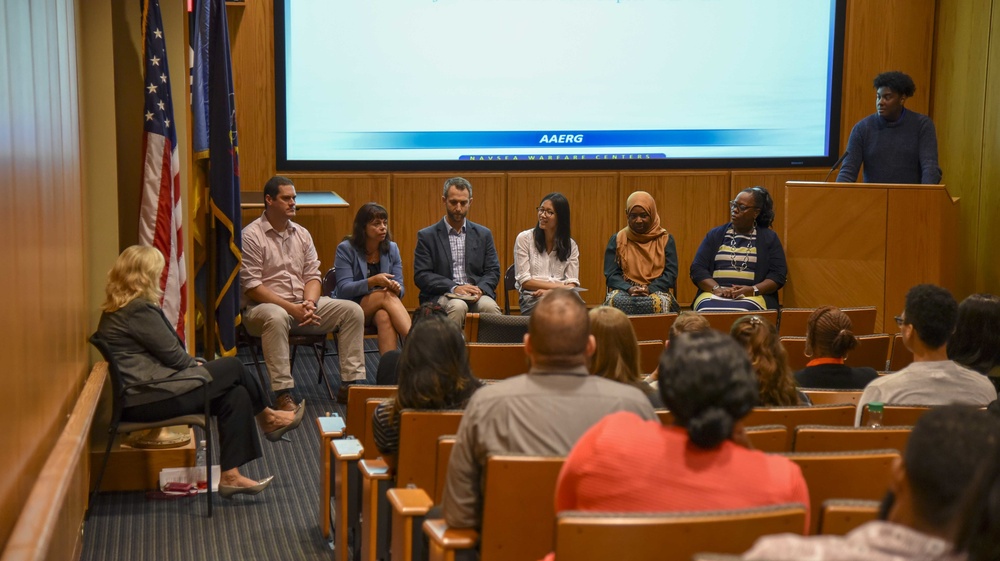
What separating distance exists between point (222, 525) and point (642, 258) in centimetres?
366

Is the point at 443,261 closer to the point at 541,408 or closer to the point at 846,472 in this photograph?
the point at 541,408

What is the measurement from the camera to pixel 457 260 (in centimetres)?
730

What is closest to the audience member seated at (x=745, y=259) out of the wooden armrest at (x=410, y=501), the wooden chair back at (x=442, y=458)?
the wooden chair back at (x=442, y=458)

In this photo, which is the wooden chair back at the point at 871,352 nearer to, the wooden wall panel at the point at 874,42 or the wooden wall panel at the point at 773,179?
the wooden wall panel at the point at 773,179

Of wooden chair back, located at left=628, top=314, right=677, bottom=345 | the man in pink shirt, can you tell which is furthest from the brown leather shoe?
wooden chair back, located at left=628, top=314, right=677, bottom=345

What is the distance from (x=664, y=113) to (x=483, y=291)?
10.0ft

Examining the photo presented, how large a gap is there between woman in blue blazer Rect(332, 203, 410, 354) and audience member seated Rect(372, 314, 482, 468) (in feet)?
10.7

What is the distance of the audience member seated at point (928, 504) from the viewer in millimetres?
1540

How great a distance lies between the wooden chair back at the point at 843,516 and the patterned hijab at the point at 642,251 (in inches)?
197

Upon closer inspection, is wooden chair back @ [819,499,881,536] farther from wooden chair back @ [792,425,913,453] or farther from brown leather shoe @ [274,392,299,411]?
brown leather shoe @ [274,392,299,411]

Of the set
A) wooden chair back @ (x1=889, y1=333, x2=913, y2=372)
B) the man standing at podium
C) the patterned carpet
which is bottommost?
the patterned carpet

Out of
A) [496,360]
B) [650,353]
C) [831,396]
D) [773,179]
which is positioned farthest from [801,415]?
[773,179]

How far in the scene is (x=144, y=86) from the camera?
5.36m

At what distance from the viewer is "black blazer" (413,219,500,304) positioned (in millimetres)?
7160
